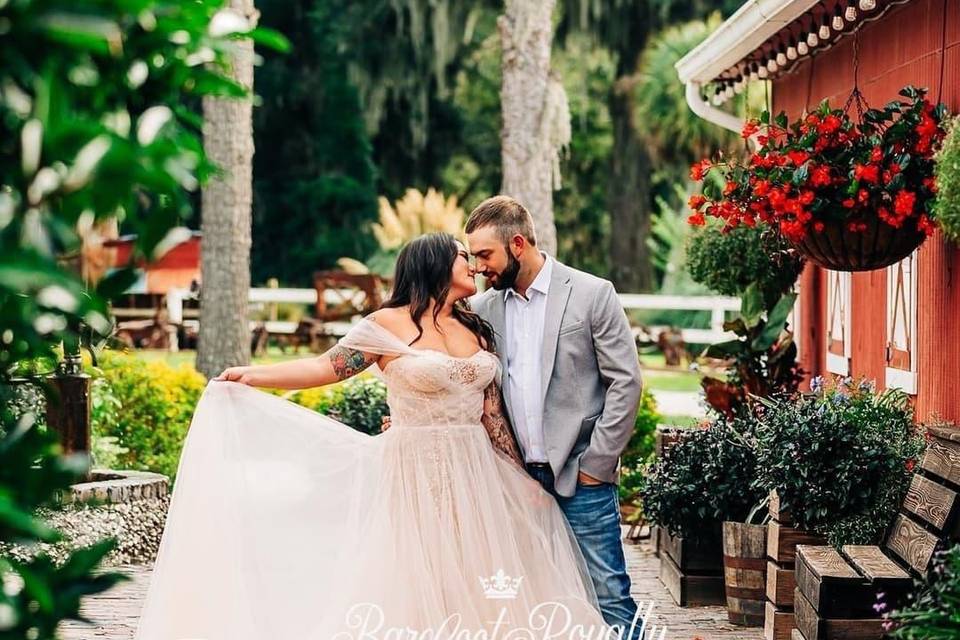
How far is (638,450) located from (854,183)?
5.34 meters

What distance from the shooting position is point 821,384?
727cm

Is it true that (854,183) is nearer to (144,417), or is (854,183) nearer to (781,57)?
(781,57)

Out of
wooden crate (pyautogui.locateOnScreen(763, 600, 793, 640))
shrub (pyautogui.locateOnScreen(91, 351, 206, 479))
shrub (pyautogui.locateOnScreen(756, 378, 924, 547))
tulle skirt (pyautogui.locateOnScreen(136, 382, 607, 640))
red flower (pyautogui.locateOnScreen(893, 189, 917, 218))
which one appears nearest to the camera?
tulle skirt (pyautogui.locateOnScreen(136, 382, 607, 640))

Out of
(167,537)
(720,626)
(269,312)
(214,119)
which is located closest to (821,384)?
(720,626)

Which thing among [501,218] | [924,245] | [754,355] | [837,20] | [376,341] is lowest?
[754,355]

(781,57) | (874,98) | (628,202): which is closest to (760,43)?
(781,57)

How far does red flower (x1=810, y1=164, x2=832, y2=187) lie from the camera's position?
6023 mm

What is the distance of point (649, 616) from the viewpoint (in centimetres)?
689

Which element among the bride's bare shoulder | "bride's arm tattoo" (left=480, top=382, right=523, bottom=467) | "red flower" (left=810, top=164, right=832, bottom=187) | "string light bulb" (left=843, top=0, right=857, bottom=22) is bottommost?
"bride's arm tattoo" (left=480, top=382, right=523, bottom=467)

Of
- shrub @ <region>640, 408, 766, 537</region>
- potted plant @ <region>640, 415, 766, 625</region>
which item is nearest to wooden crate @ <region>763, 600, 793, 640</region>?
potted plant @ <region>640, 415, 766, 625</region>

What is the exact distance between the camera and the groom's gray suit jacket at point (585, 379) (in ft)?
17.2

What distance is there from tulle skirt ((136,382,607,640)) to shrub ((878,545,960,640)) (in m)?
1.43

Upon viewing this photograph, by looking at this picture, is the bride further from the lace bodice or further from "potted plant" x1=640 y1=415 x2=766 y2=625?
"potted plant" x1=640 y1=415 x2=766 y2=625

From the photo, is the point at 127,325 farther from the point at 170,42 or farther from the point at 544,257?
the point at 170,42
